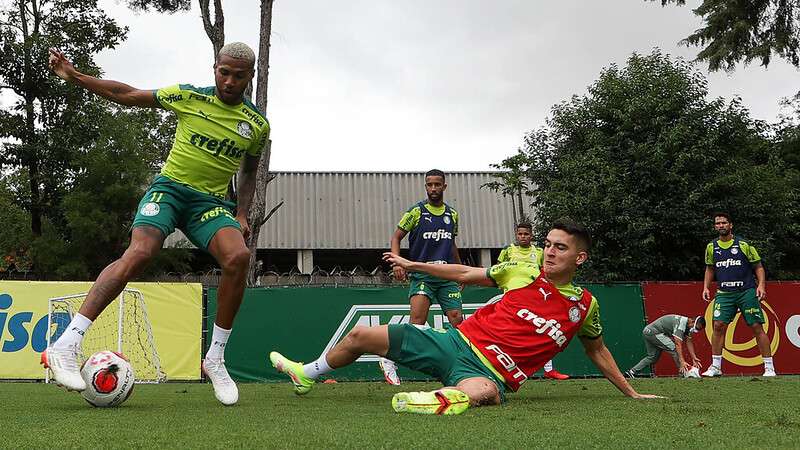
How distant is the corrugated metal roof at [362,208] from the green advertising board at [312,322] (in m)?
19.7

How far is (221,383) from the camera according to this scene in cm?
448

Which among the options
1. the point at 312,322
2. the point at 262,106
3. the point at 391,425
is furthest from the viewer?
the point at 262,106

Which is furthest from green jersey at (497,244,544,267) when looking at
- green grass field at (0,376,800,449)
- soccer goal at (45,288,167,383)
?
green grass field at (0,376,800,449)

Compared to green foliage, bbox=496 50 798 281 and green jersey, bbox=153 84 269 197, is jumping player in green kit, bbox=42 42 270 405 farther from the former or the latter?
green foliage, bbox=496 50 798 281

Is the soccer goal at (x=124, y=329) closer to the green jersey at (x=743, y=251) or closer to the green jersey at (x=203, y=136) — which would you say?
the green jersey at (x=203, y=136)

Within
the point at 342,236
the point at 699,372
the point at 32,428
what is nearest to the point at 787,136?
the point at 342,236

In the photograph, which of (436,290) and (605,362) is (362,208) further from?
(605,362)

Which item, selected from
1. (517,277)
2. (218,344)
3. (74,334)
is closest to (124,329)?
(218,344)

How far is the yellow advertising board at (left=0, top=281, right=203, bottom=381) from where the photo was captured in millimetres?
9875

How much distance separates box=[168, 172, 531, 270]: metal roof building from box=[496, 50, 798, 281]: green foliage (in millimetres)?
10279

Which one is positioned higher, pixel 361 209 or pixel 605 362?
pixel 361 209

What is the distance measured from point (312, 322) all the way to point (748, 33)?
63.6 feet

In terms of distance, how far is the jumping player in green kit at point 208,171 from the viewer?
448cm

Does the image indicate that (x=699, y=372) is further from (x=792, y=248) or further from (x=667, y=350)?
(x=792, y=248)
